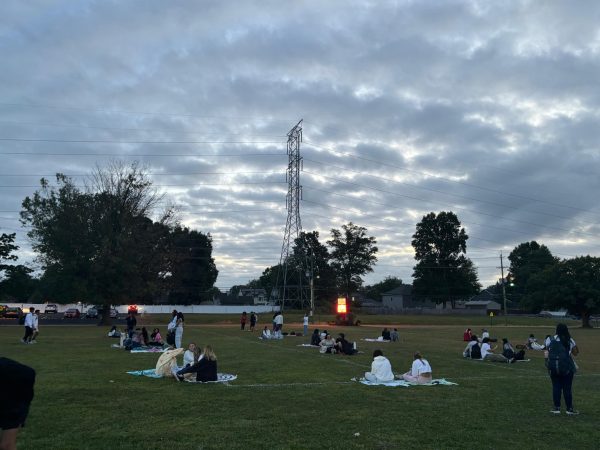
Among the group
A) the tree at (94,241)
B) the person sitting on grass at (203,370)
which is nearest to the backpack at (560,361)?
the person sitting on grass at (203,370)

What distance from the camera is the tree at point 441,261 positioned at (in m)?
111

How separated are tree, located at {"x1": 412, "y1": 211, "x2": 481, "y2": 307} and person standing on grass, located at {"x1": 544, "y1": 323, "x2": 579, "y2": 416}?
334 feet

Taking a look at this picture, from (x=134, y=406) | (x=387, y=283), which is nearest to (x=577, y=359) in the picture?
(x=134, y=406)

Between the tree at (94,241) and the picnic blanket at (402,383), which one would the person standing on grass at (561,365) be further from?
the tree at (94,241)

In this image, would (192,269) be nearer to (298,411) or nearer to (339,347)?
(339,347)

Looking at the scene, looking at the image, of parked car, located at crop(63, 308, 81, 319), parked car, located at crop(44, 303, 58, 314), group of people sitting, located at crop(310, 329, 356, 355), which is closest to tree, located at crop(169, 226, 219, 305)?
parked car, located at crop(44, 303, 58, 314)

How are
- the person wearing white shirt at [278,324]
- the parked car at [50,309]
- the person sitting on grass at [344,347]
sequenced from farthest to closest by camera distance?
1. the parked car at [50,309]
2. the person wearing white shirt at [278,324]
3. the person sitting on grass at [344,347]

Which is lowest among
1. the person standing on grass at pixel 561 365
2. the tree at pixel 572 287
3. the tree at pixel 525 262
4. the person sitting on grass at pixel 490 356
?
the person sitting on grass at pixel 490 356

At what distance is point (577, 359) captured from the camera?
24891mm

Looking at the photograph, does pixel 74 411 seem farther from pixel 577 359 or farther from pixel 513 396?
pixel 577 359

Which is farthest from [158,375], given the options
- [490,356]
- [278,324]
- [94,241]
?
[94,241]

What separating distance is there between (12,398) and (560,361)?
10.5 metres

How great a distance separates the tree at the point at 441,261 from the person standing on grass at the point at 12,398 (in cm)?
11001

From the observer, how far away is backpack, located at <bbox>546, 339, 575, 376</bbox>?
11.3 m
